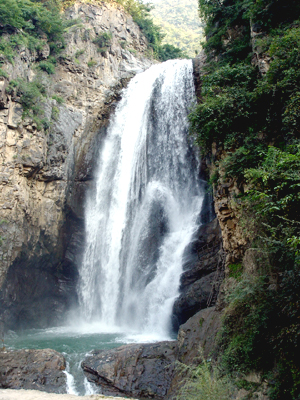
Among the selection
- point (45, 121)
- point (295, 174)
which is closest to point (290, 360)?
point (295, 174)

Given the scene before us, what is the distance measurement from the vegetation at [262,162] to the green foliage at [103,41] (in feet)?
42.6

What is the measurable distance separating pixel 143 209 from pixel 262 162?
37.5ft

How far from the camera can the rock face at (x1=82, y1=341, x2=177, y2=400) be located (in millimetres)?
8227

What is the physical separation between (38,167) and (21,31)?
9.92 metres

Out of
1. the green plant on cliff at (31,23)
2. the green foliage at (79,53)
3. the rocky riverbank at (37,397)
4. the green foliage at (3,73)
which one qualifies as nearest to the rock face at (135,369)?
the rocky riverbank at (37,397)

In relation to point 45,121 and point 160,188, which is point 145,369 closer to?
point 160,188

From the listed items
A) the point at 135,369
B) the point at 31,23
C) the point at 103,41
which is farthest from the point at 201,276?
the point at 103,41

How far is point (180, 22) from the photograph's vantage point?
271 feet

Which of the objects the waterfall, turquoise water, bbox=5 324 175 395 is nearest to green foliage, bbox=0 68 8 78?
the waterfall

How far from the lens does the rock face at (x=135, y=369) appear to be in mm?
8227

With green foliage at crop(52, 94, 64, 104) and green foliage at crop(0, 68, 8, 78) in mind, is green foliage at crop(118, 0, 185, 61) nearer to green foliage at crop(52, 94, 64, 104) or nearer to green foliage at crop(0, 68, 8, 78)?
green foliage at crop(52, 94, 64, 104)

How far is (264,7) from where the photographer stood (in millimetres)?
10320

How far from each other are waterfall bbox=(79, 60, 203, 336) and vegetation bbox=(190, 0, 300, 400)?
601 cm

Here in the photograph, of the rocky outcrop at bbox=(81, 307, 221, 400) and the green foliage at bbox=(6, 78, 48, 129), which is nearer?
the rocky outcrop at bbox=(81, 307, 221, 400)
